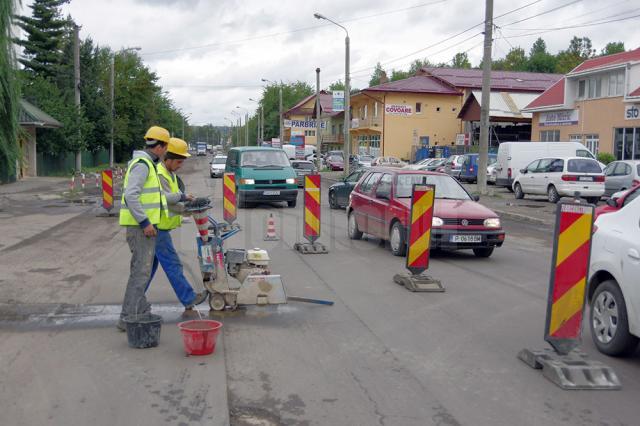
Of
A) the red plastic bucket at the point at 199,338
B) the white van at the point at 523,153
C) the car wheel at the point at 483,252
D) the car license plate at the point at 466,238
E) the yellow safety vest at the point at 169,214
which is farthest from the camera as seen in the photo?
the white van at the point at 523,153

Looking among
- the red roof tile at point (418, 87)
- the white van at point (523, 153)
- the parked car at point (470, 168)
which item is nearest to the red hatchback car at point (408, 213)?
the white van at point (523, 153)

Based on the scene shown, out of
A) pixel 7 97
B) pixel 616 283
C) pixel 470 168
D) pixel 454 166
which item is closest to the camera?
pixel 616 283

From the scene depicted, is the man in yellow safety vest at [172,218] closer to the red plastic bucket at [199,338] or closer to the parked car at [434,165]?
the red plastic bucket at [199,338]

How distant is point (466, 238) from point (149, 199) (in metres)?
6.40

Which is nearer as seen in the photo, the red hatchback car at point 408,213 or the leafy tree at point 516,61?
the red hatchback car at point 408,213

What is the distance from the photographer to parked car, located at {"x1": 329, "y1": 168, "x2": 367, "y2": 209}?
869 inches

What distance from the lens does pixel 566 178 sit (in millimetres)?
24750

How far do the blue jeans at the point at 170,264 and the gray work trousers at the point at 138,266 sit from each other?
1.62 ft

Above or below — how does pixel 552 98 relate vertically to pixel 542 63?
below

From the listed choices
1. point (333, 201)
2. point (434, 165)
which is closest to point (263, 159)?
point (333, 201)

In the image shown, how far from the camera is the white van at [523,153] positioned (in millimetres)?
31047

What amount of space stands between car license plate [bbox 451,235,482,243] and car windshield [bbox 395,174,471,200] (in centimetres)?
128

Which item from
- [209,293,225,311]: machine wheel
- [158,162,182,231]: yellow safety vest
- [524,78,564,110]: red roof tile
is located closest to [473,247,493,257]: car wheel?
[209,293,225,311]: machine wheel

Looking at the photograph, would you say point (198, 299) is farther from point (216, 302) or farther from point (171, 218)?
point (171, 218)
